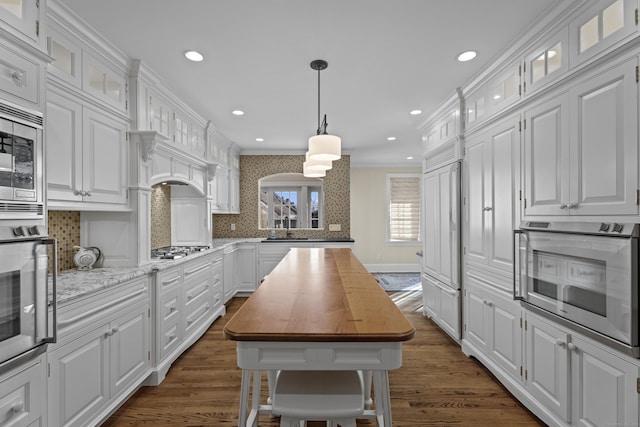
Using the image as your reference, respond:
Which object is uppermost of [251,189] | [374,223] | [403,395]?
[251,189]

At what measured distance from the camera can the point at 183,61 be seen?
101 inches

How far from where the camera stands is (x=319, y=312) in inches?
56.1

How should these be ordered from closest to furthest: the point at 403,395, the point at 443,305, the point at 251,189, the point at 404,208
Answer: the point at 403,395, the point at 443,305, the point at 251,189, the point at 404,208

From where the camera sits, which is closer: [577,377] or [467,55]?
[577,377]

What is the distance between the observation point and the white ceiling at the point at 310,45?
1.91m

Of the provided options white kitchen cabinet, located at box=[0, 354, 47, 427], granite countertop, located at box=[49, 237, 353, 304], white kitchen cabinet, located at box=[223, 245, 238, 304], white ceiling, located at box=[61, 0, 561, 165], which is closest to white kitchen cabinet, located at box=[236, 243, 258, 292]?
white kitchen cabinet, located at box=[223, 245, 238, 304]

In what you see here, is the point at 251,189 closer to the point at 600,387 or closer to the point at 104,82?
the point at 104,82

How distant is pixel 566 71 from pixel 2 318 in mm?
3017

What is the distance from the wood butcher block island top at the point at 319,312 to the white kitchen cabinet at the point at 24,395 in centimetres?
91

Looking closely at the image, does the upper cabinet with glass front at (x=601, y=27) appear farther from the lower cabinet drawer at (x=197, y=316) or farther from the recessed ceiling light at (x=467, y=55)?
the lower cabinet drawer at (x=197, y=316)

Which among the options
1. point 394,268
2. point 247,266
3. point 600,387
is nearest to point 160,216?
point 247,266

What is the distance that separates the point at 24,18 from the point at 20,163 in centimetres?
65

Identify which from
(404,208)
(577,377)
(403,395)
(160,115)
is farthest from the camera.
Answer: (404,208)

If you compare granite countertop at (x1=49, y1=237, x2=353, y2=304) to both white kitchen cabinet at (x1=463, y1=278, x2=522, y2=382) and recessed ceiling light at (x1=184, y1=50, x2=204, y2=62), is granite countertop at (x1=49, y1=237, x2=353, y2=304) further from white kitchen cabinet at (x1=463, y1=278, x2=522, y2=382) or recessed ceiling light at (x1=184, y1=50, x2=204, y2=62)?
white kitchen cabinet at (x1=463, y1=278, x2=522, y2=382)
